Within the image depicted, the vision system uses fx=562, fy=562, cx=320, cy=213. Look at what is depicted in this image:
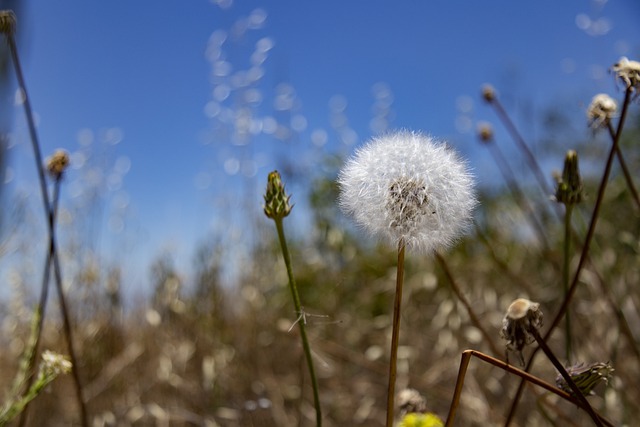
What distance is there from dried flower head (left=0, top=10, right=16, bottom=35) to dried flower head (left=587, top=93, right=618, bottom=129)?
112cm

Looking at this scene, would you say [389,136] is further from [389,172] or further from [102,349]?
[102,349]

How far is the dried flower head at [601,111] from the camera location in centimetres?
109

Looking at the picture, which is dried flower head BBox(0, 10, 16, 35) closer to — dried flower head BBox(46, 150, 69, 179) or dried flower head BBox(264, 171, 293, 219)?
dried flower head BBox(46, 150, 69, 179)

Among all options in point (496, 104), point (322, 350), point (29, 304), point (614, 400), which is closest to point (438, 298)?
point (322, 350)

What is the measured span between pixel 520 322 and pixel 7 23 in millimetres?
1026

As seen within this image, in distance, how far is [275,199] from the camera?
2.82ft

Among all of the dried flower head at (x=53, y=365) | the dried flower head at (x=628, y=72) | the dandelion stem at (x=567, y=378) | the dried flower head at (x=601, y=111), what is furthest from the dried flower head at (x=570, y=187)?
the dried flower head at (x=53, y=365)

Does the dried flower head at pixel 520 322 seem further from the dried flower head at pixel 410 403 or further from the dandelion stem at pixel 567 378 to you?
the dried flower head at pixel 410 403

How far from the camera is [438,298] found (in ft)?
9.98

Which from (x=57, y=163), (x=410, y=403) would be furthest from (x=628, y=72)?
(x=57, y=163)

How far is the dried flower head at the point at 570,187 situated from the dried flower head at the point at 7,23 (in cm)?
109

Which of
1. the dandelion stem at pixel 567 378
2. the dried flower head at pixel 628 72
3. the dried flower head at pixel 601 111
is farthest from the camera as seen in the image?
the dried flower head at pixel 601 111

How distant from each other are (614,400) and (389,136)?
1270 millimetres

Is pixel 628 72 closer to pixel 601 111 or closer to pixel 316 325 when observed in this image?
pixel 601 111
